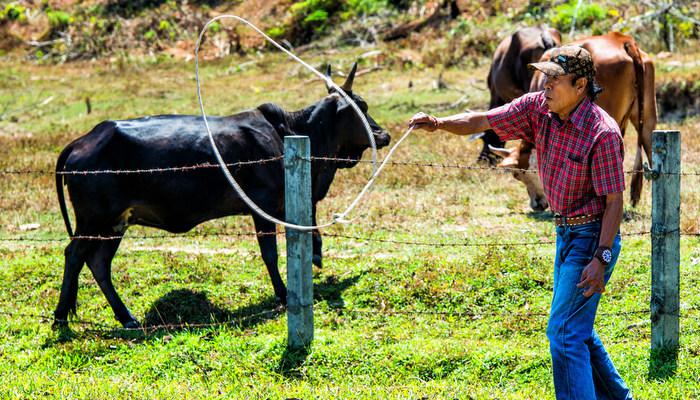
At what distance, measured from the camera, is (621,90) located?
1101 cm

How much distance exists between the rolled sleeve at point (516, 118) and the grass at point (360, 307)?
1741mm

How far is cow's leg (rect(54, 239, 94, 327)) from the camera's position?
7797 millimetres

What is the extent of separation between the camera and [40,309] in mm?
8242

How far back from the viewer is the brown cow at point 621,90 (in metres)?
11.0

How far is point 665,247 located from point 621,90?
5.38 meters

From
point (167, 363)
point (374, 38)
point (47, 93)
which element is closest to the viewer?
point (167, 363)

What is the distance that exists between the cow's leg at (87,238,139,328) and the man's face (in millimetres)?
4554

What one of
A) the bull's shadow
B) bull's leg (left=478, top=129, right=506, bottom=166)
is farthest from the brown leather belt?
bull's leg (left=478, top=129, right=506, bottom=166)

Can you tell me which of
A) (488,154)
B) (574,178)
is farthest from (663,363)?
(488,154)

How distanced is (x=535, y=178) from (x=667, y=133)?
208 inches

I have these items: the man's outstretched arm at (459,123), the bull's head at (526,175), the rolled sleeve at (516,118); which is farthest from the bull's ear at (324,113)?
the rolled sleeve at (516,118)

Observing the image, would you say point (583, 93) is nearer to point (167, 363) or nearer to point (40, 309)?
point (167, 363)

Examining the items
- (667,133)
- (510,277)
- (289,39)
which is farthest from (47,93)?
(667,133)

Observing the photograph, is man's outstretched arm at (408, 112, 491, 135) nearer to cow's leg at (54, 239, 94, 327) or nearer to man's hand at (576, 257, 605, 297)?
man's hand at (576, 257, 605, 297)
